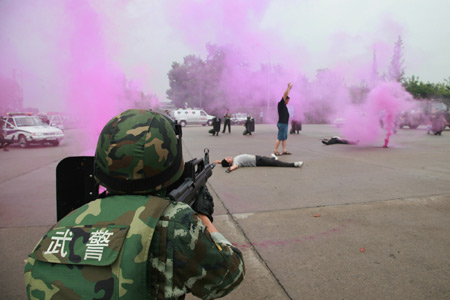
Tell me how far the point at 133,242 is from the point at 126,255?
0.04m

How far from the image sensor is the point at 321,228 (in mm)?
3195

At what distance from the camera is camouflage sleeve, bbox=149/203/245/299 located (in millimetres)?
937

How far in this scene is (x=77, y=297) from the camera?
896 millimetres

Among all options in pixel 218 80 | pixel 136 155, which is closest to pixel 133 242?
pixel 136 155

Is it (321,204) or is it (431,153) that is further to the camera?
(431,153)

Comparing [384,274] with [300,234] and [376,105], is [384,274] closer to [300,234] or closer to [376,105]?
[300,234]

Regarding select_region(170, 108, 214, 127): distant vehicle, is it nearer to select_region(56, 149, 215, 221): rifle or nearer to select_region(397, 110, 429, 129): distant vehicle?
select_region(397, 110, 429, 129): distant vehicle

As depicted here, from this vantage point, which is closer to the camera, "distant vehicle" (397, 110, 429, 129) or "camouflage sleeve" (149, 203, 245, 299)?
"camouflage sleeve" (149, 203, 245, 299)

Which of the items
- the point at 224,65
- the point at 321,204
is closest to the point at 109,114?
the point at 321,204

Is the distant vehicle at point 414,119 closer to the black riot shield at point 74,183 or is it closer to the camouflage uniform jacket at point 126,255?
the black riot shield at point 74,183

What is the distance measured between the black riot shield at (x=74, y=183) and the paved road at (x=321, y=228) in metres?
1.16

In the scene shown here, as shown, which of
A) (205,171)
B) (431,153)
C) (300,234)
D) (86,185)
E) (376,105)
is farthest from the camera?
(376,105)

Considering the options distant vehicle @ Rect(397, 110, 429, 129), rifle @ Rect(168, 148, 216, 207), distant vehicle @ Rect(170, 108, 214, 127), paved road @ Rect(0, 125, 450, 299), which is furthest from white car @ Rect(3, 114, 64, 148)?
distant vehicle @ Rect(397, 110, 429, 129)

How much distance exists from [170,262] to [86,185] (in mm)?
877
